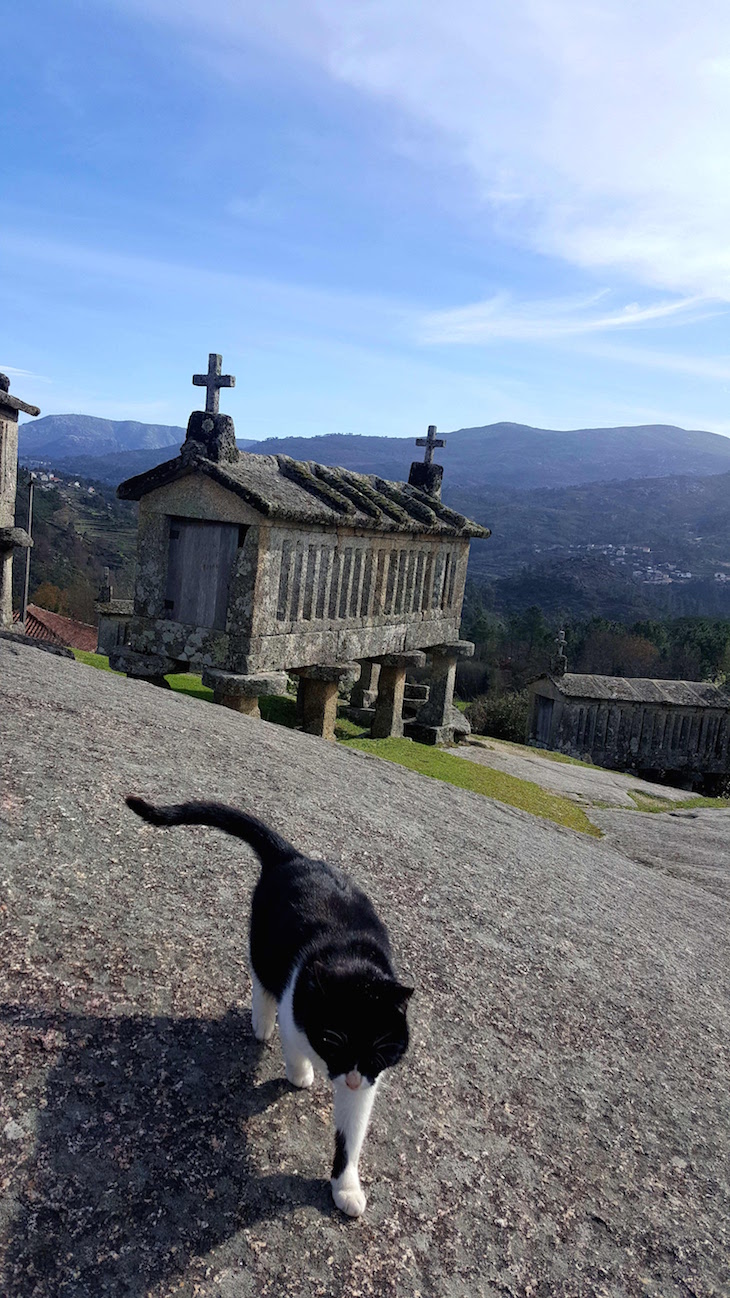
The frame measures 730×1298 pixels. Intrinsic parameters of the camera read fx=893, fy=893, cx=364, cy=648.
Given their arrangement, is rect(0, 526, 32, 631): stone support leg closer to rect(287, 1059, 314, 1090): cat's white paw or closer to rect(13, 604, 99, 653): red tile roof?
rect(287, 1059, 314, 1090): cat's white paw

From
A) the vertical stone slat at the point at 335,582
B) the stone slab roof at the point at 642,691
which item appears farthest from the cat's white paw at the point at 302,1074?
the stone slab roof at the point at 642,691

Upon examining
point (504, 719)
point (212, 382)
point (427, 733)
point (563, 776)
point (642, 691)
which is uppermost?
point (212, 382)

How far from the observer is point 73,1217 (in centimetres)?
293

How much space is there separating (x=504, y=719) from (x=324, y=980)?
37.3m

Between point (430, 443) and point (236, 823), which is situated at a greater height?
point (430, 443)

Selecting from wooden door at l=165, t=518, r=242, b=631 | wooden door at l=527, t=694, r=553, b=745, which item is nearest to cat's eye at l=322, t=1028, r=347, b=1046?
wooden door at l=165, t=518, r=242, b=631

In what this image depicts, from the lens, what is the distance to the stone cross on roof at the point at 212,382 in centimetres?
1401

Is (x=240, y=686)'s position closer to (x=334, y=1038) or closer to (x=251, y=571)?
(x=251, y=571)

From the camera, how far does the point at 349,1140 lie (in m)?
3.22

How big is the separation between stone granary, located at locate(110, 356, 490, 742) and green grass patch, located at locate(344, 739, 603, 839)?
6.93 feet

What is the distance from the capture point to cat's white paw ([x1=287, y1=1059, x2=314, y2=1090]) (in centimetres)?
362

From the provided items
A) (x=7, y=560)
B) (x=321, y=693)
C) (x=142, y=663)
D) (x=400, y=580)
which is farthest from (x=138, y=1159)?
(x=400, y=580)

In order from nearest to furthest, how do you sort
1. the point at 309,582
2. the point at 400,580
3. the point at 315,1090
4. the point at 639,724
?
the point at 315,1090 < the point at 309,582 < the point at 400,580 < the point at 639,724

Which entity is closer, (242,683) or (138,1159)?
(138,1159)
